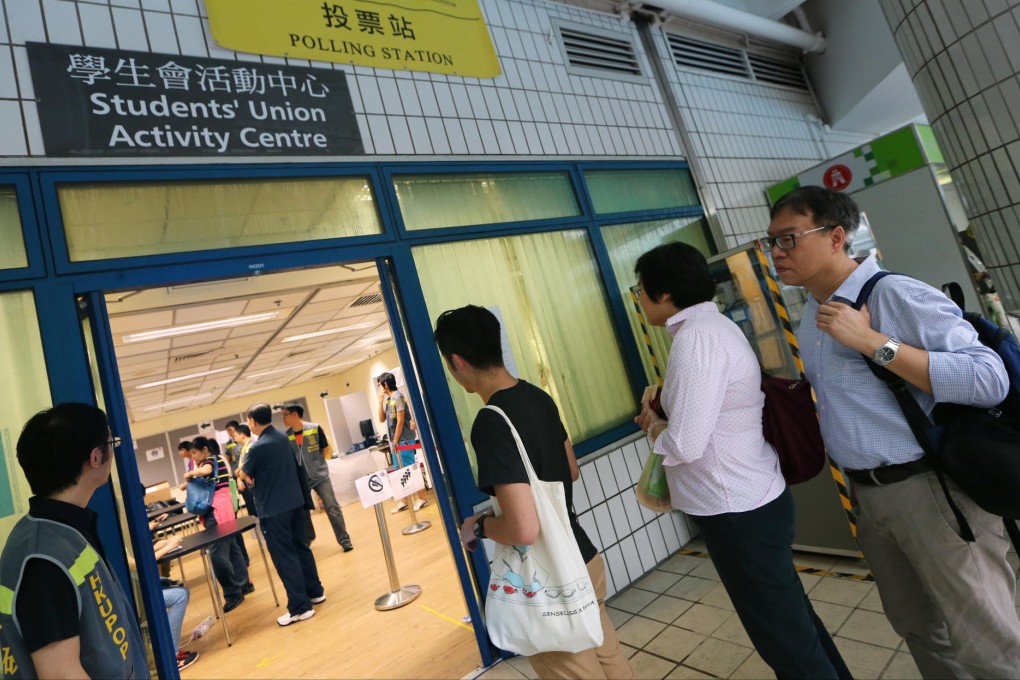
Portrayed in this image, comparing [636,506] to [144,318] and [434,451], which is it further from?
[144,318]

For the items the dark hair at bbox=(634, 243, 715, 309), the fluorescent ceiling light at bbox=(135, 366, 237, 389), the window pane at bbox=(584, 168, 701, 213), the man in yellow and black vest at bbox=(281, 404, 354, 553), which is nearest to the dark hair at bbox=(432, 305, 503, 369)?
the dark hair at bbox=(634, 243, 715, 309)

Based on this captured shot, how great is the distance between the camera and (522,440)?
4.66 ft

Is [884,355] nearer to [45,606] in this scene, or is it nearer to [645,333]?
[45,606]

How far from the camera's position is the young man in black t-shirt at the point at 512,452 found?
53.6 inches

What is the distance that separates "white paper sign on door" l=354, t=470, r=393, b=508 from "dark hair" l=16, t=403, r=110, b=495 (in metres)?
2.33

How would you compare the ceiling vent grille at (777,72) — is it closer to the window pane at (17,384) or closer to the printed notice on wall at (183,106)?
the printed notice on wall at (183,106)

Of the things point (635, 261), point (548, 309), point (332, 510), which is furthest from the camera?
point (332, 510)

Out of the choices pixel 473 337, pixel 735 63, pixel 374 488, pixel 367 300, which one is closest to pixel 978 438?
pixel 473 337

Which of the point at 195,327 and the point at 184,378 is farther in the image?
the point at 184,378

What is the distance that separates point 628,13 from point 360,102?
100 inches

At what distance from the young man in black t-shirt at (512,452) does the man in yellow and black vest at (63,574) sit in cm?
92

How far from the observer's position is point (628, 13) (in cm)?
400

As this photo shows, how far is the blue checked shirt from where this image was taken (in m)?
1.12

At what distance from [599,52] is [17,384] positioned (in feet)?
12.5
